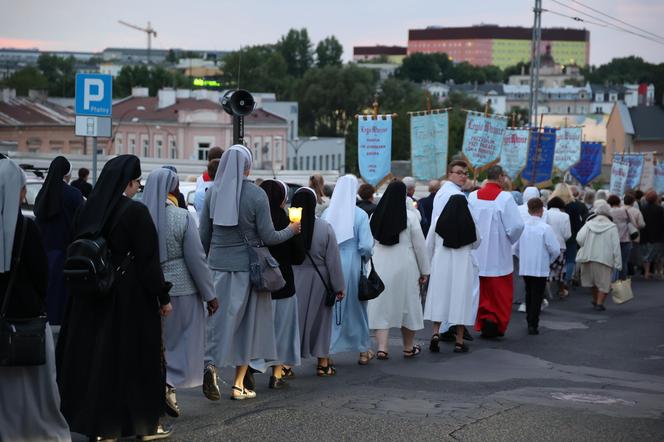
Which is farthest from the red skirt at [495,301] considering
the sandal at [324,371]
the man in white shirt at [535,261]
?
the sandal at [324,371]

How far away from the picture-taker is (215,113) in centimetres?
9031

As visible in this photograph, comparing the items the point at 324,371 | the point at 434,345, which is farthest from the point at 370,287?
the point at 434,345

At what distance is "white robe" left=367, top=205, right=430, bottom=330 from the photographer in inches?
515

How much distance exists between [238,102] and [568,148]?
24.1 meters

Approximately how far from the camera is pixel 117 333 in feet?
26.1

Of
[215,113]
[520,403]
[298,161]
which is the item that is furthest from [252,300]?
[298,161]

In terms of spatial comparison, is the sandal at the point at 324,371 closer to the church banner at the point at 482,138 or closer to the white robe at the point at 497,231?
the white robe at the point at 497,231

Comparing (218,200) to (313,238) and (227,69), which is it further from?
(227,69)

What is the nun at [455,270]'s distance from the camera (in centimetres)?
1349

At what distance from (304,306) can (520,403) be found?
2.34 meters

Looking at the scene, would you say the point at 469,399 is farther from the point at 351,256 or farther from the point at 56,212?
the point at 56,212

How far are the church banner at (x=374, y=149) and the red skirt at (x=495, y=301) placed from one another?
10216 mm

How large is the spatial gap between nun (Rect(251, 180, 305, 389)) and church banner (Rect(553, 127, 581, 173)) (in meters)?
27.0

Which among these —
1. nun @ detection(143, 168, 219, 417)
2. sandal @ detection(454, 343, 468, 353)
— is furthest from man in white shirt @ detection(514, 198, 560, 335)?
nun @ detection(143, 168, 219, 417)
